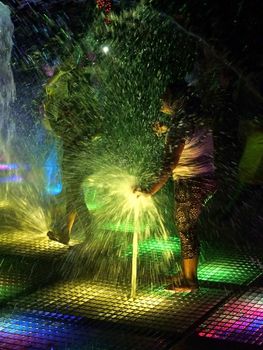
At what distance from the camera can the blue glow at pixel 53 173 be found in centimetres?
782

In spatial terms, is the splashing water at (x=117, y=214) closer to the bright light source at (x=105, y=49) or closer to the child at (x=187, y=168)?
the child at (x=187, y=168)

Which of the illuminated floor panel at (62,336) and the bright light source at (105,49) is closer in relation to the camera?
the illuminated floor panel at (62,336)

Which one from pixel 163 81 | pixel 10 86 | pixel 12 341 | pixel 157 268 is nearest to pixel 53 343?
pixel 12 341

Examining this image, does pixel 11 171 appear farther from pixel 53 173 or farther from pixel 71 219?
pixel 71 219

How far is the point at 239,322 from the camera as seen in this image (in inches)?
171

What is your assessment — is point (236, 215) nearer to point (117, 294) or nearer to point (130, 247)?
point (130, 247)

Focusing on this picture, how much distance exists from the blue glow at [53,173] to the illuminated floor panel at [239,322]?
3357 millimetres

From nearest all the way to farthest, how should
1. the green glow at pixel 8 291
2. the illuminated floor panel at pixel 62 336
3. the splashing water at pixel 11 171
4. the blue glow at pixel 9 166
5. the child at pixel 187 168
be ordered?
the illuminated floor panel at pixel 62 336
the child at pixel 187 168
the green glow at pixel 8 291
the splashing water at pixel 11 171
the blue glow at pixel 9 166

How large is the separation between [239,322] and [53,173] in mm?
4534

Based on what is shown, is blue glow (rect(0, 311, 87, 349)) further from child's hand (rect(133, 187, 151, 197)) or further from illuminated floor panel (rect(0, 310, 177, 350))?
child's hand (rect(133, 187, 151, 197))

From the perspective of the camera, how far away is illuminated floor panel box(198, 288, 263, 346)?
4.10 m

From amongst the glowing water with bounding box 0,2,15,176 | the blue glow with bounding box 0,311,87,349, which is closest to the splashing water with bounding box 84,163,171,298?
the blue glow with bounding box 0,311,87,349

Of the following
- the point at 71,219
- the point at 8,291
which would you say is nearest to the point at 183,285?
the point at 8,291

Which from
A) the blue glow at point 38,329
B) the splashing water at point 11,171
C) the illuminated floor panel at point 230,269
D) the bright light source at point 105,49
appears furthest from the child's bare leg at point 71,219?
the bright light source at point 105,49
